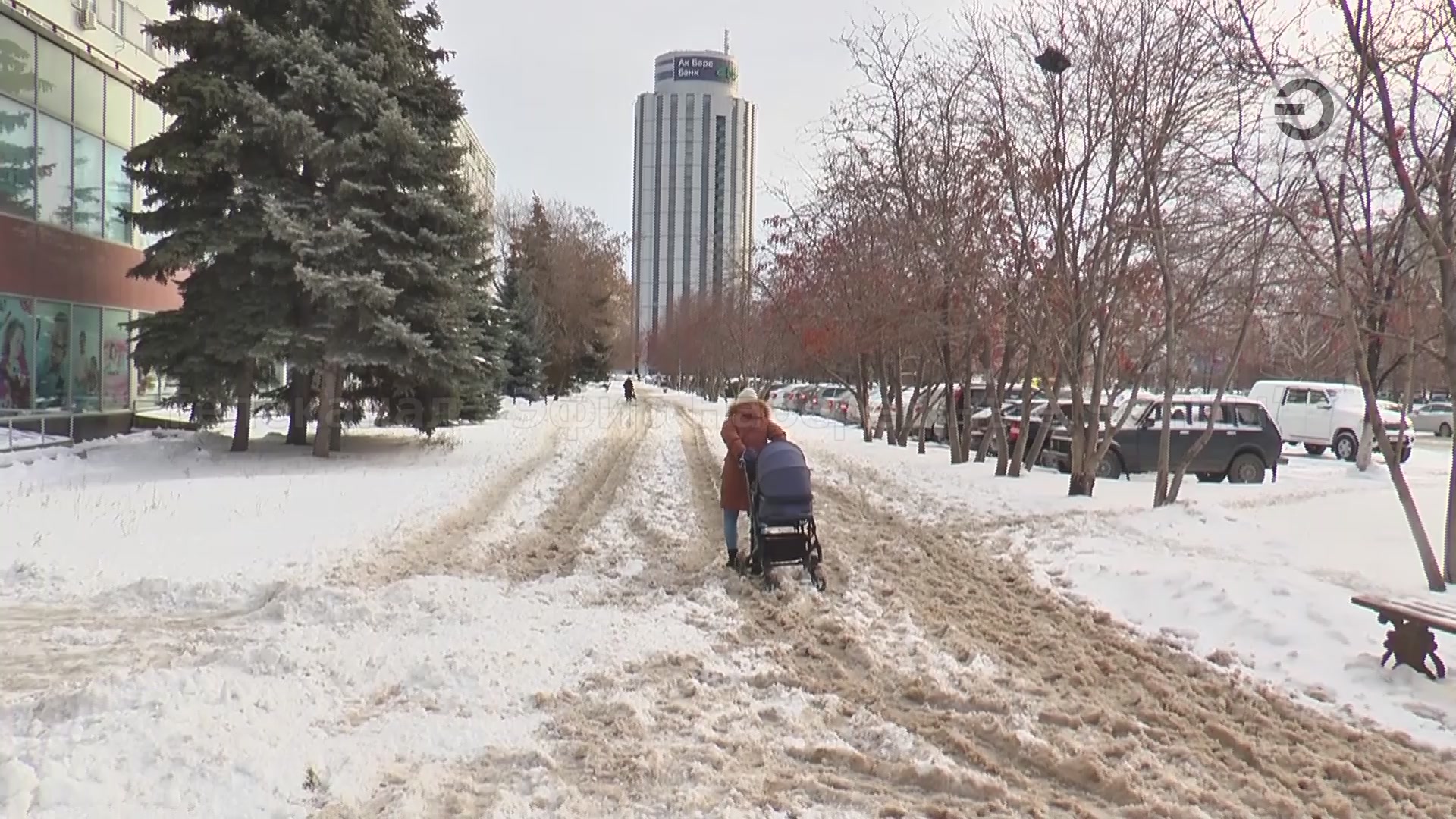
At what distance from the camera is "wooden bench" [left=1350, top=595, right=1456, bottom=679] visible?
5.00 meters

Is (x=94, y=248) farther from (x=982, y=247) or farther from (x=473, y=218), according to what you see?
(x=982, y=247)

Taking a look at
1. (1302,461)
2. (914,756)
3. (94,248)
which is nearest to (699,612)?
(914,756)

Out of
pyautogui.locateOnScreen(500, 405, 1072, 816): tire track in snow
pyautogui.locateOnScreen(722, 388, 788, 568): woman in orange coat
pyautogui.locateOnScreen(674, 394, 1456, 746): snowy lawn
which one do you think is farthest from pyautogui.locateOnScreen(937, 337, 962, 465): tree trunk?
pyautogui.locateOnScreen(500, 405, 1072, 816): tire track in snow

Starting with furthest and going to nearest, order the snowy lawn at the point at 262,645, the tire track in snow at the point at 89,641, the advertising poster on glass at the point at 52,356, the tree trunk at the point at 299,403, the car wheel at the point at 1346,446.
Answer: the car wheel at the point at 1346,446 → the tree trunk at the point at 299,403 → the advertising poster on glass at the point at 52,356 → the tire track in snow at the point at 89,641 → the snowy lawn at the point at 262,645

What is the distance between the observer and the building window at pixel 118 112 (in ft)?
63.0

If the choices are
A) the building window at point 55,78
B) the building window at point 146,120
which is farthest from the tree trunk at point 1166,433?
the building window at point 146,120

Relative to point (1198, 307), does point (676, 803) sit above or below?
below

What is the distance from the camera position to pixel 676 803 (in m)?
3.62

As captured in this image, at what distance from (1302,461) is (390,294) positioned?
825 inches

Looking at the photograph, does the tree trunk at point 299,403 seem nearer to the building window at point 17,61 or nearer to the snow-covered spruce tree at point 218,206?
the snow-covered spruce tree at point 218,206

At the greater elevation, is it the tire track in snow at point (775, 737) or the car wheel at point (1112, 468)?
the car wheel at point (1112, 468)

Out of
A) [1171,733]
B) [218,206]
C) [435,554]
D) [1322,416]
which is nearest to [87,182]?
[218,206]

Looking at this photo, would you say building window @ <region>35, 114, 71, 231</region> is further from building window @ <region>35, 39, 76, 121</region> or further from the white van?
the white van

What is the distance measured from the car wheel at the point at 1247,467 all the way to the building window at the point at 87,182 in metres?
22.6
